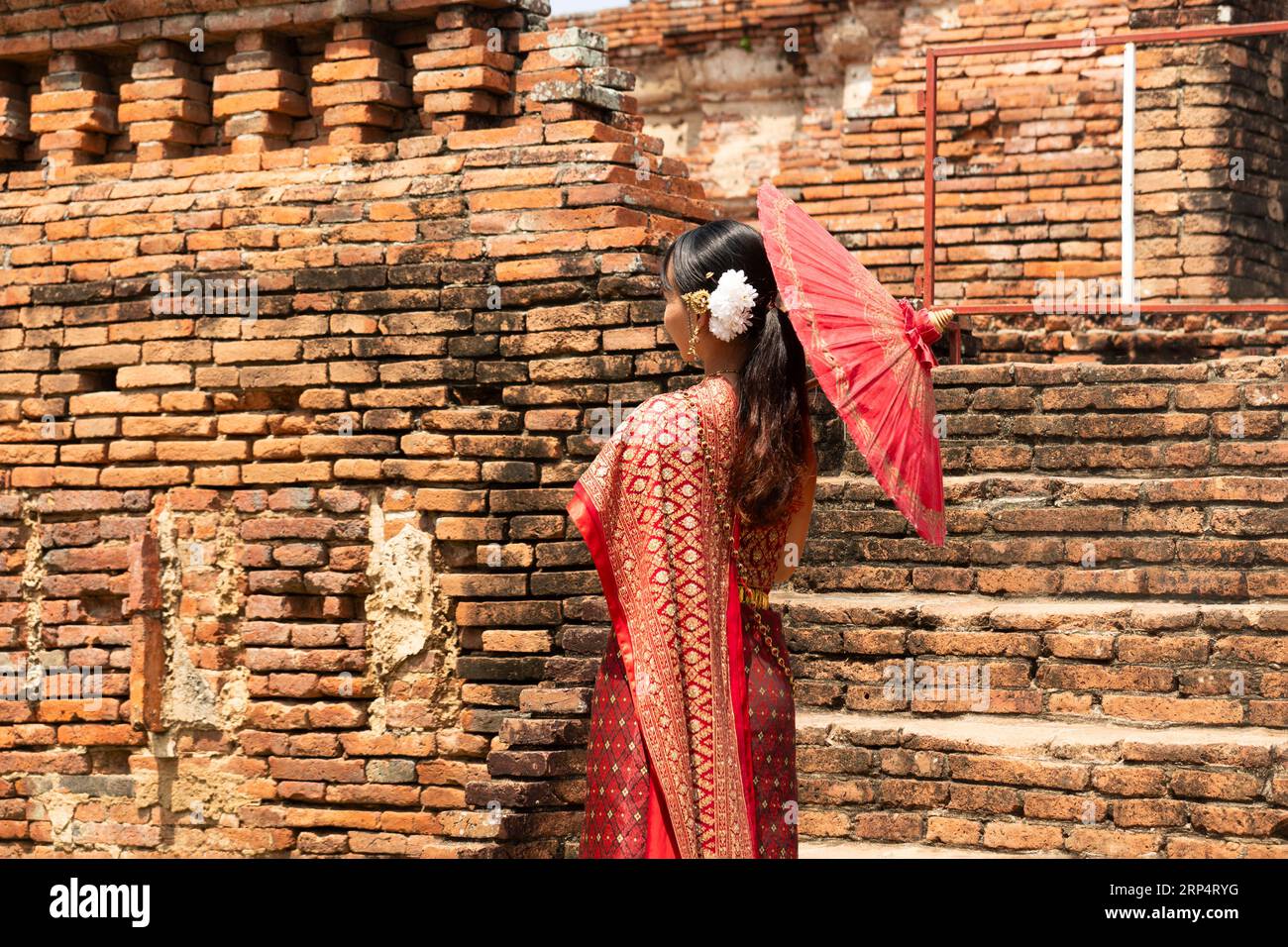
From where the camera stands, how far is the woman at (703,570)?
3643 mm

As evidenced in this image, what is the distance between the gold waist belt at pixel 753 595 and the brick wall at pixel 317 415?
5.42ft

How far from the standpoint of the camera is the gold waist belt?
12.4 ft

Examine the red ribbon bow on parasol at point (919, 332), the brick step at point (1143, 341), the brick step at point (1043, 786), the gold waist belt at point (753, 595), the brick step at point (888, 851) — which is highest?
the brick step at point (1143, 341)

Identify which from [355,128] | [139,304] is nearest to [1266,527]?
[355,128]

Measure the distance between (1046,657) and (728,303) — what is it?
7.16 feet

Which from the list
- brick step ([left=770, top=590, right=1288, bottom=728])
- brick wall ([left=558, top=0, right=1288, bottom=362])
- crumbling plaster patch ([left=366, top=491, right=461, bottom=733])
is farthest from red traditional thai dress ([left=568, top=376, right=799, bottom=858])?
brick wall ([left=558, top=0, right=1288, bottom=362])

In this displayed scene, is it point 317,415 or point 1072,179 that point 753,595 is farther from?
point 1072,179

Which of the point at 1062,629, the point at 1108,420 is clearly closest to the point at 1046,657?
the point at 1062,629

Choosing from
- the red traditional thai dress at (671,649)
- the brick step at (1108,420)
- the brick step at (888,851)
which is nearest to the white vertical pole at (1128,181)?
the brick step at (1108,420)

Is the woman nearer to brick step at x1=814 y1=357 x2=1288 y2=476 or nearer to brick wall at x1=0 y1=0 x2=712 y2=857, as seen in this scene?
brick wall at x1=0 y1=0 x2=712 y2=857

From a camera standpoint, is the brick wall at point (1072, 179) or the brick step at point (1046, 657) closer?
the brick step at point (1046, 657)

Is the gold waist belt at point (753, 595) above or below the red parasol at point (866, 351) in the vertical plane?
below

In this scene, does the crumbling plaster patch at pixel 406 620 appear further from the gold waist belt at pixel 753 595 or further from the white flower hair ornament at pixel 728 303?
the white flower hair ornament at pixel 728 303

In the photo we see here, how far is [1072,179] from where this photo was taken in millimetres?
8172
